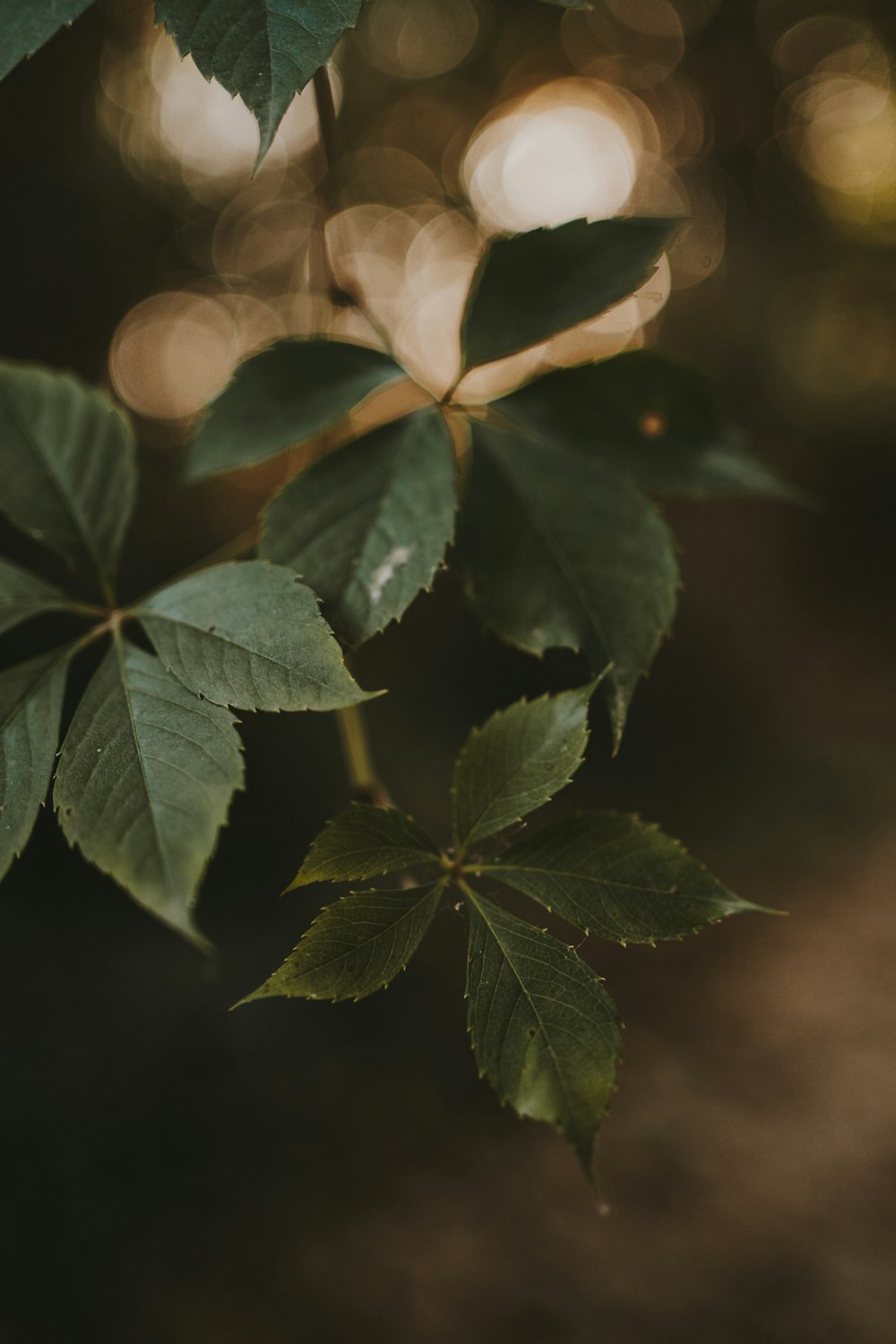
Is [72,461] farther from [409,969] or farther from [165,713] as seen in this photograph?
[409,969]

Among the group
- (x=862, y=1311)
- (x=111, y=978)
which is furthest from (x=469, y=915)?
(x=862, y=1311)

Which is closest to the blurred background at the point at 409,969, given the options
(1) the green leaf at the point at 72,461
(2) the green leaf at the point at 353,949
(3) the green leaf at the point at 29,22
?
(1) the green leaf at the point at 72,461

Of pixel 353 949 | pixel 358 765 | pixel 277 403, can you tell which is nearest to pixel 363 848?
pixel 353 949

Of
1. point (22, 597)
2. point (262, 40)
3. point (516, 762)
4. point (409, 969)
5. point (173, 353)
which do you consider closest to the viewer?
point (262, 40)

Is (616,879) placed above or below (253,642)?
below

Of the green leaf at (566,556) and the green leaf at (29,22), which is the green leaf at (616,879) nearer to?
the green leaf at (566,556)

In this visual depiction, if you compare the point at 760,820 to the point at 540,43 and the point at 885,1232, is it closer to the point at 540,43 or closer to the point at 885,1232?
the point at 885,1232
